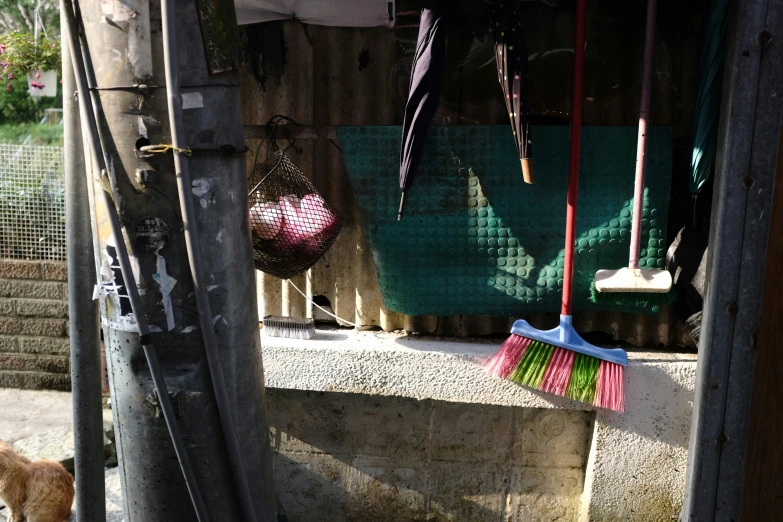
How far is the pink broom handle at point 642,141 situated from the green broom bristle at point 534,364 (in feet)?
1.76

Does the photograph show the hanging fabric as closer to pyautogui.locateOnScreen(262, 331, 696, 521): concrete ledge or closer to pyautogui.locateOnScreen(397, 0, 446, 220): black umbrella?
pyautogui.locateOnScreen(262, 331, 696, 521): concrete ledge

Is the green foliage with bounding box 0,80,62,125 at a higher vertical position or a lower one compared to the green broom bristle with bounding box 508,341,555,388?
higher

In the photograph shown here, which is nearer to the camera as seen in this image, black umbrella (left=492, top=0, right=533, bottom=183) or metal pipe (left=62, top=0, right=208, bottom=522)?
metal pipe (left=62, top=0, right=208, bottom=522)

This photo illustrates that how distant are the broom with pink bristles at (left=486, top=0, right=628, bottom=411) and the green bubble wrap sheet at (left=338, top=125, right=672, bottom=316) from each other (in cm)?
18

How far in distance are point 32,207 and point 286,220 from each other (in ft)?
10.1

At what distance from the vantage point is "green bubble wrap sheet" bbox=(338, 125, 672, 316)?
3.30 metres

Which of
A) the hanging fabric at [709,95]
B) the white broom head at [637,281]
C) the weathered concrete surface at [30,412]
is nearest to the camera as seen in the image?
the hanging fabric at [709,95]

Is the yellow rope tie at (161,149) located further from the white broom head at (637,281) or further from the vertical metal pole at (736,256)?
the vertical metal pole at (736,256)

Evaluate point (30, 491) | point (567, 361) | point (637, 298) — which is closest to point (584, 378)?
point (567, 361)

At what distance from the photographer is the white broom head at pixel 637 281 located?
3.13m

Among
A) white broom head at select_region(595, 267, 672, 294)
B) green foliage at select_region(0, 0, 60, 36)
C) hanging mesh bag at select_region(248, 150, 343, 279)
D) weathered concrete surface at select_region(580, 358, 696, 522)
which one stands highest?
green foliage at select_region(0, 0, 60, 36)

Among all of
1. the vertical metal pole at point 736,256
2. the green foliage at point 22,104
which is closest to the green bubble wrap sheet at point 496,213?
the vertical metal pole at point 736,256

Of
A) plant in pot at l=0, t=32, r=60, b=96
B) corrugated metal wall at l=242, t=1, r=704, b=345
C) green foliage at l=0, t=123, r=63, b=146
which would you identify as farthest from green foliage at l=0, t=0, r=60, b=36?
corrugated metal wall at l=242, t=1, r=704, b=345

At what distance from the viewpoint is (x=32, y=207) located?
→ 5309 mm
